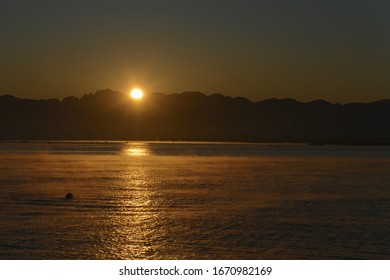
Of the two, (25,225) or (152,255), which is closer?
(152,255)

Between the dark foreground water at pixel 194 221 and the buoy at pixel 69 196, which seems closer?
the dark foreground water at pixel 194 221

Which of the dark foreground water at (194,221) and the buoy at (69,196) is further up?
the buoy at (69,196)

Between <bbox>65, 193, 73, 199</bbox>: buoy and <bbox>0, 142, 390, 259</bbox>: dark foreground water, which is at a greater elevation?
<bbox>65, 193, 73, 199</bbox>: buoy

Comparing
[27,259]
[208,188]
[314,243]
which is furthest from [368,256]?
[208,188]

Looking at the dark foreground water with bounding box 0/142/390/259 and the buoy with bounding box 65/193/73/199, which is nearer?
the dark foreground water with bounding box 0/142/390/259

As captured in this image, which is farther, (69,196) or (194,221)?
(69,196)

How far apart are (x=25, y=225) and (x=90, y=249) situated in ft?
19.5

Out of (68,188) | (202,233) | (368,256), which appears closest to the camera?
(368,256)

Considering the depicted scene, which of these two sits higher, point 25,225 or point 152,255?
point 25,225

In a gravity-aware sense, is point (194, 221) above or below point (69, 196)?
below

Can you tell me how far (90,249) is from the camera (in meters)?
22.5
